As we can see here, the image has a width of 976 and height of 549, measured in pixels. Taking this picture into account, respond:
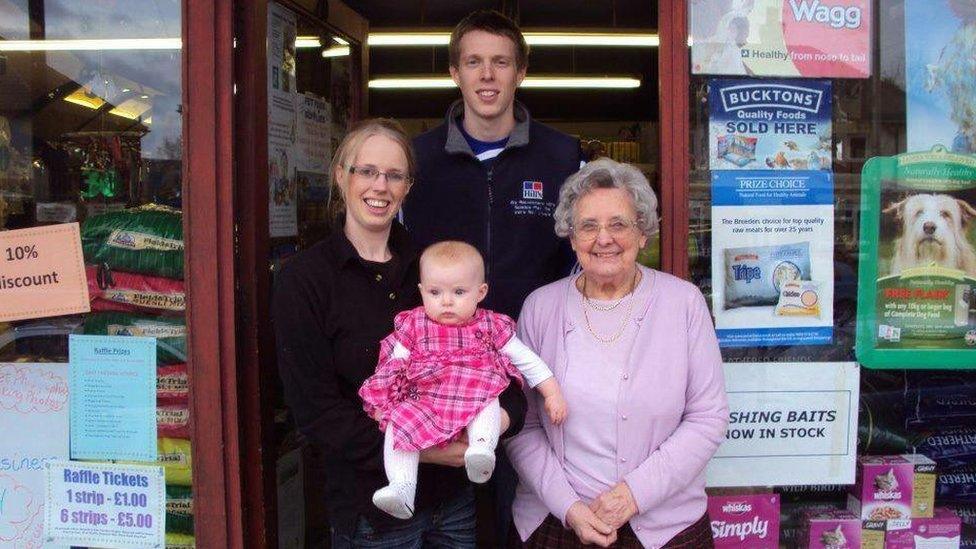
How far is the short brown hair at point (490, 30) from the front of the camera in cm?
245

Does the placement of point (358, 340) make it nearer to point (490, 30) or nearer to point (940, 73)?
point (490, 30)

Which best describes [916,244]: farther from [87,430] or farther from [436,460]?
[87,430]

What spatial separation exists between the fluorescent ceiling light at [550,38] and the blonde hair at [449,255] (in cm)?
455

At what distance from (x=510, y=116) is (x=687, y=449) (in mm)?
1188

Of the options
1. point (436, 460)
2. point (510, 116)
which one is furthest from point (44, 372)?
point (510, 116)

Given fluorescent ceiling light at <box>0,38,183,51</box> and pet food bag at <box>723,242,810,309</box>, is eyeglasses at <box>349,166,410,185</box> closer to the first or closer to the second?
fluorescent ceiling light at <box>0,38,183,51</box>

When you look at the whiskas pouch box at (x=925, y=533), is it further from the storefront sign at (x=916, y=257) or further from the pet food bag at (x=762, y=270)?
the pet food bag at (x=762, y=270)

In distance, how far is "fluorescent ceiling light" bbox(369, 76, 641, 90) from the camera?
7868mm

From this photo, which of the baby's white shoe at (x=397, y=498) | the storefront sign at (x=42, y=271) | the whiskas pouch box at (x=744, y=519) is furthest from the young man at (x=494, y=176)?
the storefront sign at (x=42, y=271)

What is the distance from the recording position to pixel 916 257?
8.08 feet

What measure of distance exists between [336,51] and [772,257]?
83.8 inches

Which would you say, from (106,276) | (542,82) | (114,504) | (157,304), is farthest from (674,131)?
(542,82)

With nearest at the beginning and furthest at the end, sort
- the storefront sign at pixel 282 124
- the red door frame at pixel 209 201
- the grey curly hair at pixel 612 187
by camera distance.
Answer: the grey curly hair at pixel 612 187, the red door frame at pixel 209 201, the storefront sign at pixel 282 124

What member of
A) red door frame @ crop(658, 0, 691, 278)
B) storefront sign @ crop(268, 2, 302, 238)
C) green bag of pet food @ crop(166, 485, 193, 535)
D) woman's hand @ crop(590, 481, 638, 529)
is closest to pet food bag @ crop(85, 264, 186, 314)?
storefront sign @ crop(268, 2, 302, 238)
